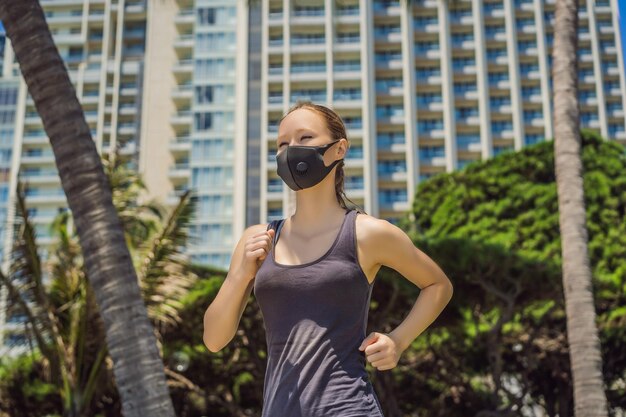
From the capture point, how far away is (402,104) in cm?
6488

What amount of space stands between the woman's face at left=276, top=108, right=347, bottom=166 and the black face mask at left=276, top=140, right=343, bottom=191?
0.04 m

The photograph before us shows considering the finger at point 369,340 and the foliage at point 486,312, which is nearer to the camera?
the finger at point 369,340

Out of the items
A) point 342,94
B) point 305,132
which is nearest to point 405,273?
point 305,132

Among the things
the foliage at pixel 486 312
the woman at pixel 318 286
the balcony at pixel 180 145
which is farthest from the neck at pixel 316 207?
the balcony at pixel 180 145

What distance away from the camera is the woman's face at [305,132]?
2373mm

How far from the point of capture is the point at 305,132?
2.38 metres

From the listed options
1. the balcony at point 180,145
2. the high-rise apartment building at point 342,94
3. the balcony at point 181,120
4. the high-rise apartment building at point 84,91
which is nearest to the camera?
the high-rise apartment building at point 342,94

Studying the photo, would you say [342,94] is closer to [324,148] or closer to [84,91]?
[84,91]

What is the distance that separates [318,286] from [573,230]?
804 cm

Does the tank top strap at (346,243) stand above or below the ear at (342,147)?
below

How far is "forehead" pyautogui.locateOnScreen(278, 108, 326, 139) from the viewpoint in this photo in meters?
2.38

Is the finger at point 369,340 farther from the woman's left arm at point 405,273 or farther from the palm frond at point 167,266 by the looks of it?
the palm frond at point 167,266

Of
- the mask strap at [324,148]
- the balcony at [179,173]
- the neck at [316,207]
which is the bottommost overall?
the neck at [316,207]

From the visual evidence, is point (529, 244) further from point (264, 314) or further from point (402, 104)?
point (402, 104)
